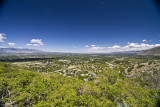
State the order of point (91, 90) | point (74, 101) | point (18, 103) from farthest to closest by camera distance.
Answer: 1. point (91, 90)
2. point (74, 101)
3. point (18, 103)

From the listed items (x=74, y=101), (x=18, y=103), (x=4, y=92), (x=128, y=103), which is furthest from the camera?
(x=128, y=103)

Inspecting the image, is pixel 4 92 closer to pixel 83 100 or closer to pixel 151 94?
pixel 83 100

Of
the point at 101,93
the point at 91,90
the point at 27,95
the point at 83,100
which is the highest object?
the point at 27,95

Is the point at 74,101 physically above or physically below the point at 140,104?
above

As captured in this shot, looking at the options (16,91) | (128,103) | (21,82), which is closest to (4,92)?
(16,91)

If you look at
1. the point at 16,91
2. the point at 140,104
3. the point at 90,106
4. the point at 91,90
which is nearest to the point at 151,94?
the point at 140,104

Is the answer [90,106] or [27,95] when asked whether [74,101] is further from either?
[27,95]

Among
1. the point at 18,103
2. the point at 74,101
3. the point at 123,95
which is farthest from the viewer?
the point at 123,95

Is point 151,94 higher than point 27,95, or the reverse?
point 27,95

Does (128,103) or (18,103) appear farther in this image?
(128,103)
